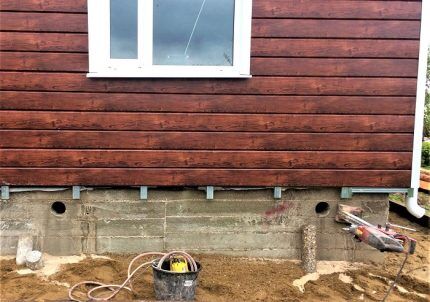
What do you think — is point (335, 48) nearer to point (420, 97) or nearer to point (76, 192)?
point (420, 97)

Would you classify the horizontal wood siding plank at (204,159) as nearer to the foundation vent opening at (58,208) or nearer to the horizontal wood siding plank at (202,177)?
the horizontal wood siding plank at (202,177)

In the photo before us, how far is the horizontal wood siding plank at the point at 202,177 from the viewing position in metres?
4.31

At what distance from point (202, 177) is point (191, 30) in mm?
1614

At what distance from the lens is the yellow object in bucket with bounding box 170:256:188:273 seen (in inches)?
137

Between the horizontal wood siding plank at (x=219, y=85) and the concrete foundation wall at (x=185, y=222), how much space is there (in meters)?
1.13

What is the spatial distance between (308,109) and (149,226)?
2.21m

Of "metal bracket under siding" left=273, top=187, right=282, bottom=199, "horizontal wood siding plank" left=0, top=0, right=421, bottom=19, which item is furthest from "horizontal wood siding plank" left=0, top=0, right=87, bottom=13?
"metal bracket under siding" left=273, top=187, right=282, bottom=199

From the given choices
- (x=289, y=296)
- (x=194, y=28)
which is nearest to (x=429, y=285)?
(x=289, y=296)

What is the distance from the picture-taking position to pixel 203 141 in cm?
435

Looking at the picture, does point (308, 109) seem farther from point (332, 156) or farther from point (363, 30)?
point (363, 30)

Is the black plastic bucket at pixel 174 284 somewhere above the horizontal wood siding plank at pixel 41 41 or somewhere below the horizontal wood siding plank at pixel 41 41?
below

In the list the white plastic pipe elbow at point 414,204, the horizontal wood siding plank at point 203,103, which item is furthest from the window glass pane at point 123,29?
the white plastic pipe elbow at point 414,204

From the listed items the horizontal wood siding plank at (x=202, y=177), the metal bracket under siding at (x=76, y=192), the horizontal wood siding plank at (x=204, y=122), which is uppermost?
the horizontal wood siding plank at (x=204, y=122)

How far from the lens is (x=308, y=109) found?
171 inches
